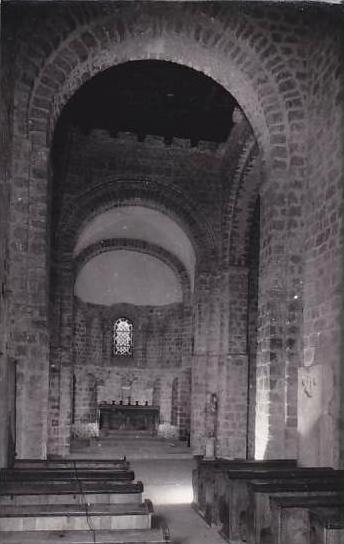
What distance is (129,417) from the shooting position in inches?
768

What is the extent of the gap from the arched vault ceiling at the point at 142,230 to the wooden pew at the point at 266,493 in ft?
38.5

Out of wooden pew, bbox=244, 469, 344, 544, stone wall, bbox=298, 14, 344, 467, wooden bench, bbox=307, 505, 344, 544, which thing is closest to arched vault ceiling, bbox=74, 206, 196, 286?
stone wall, bbox=298, 14, 344, 467

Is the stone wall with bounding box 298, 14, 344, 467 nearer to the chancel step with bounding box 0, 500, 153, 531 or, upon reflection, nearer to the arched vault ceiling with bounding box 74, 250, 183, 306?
the chancel step with bounding box 0, 500, 153, 531

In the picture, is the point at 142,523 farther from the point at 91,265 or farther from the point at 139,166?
the point at 91,265

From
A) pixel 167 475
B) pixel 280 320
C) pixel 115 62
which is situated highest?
pixel 115 62

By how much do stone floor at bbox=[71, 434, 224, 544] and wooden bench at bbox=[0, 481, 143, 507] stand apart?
132 cm

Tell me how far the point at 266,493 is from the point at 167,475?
276 inches

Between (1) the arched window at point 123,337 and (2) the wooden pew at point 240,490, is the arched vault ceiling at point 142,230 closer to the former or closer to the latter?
(1) the arched window at point 123,337

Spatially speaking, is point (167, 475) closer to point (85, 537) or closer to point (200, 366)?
point (200, 366)

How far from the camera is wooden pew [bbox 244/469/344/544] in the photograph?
18.4 feet

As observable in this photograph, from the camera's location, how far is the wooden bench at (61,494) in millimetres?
5605

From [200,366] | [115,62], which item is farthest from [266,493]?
[200,366]

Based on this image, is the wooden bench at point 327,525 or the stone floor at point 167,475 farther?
the stone floor at point 167,475

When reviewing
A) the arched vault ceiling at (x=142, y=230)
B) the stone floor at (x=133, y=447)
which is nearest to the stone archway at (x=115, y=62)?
the stone floor at (x=133, y=447)
